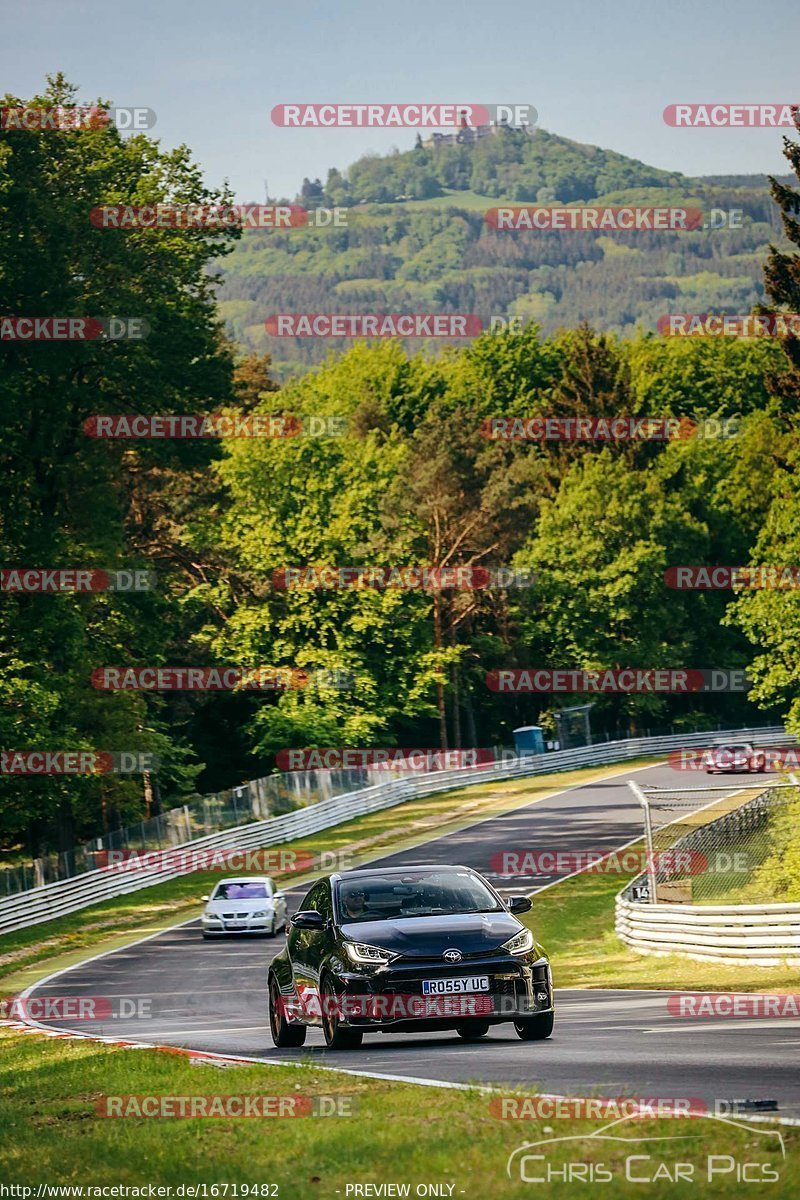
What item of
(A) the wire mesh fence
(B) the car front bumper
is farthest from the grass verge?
(A) the wire mesh fence

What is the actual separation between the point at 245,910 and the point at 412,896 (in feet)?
73.2

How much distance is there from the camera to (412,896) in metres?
14.7

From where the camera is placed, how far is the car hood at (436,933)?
1364 centimetres

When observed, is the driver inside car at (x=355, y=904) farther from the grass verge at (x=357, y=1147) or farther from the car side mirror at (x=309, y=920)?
the grass verge at (x=357, y=1147)

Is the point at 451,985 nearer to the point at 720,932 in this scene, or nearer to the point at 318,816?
the point at 720,932

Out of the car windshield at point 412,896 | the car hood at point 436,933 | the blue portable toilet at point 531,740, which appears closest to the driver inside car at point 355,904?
the car windshield at point 412,896

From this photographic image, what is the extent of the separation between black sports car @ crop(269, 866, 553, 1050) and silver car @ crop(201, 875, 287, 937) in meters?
21.5

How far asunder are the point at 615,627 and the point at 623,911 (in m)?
56.4

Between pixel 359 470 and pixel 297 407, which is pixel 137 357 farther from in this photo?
pixel 297 407

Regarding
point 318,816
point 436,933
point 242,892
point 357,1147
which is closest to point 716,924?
point 436,933

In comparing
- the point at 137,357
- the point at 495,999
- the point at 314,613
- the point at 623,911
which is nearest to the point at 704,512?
the point at 314,613

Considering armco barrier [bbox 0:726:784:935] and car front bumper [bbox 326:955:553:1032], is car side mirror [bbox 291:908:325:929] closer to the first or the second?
car front bumper [bbox 326:955:553:1032]

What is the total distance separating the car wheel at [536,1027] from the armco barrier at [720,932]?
869cm

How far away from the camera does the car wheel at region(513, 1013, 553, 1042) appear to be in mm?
14049
